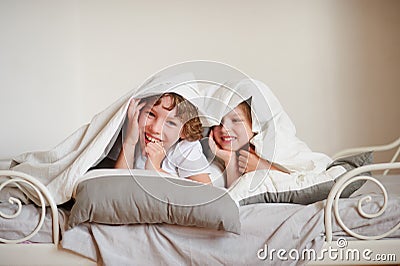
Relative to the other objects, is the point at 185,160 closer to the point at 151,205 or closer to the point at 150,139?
the point at 150,139

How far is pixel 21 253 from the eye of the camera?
1.82 m

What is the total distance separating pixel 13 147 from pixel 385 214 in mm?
1773

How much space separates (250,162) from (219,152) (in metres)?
0.14

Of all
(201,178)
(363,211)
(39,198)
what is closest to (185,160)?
(201,178)

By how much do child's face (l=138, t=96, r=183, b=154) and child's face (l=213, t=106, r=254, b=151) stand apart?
13 centimetres

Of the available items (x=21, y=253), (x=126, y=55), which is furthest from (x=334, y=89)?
(x=21, y=253)

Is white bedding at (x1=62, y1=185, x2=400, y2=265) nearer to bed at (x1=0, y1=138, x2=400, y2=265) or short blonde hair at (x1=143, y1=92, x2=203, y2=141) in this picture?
bed at (x1=0, y1=138, x2=400, y2=265)

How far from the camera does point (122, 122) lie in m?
1.95

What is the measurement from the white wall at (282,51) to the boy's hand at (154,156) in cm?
119

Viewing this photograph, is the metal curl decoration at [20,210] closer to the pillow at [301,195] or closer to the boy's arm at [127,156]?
the boy's arm at [127,156]

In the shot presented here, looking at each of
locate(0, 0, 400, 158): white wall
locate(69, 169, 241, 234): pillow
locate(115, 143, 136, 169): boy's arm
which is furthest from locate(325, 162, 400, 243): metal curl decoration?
locate(0, 0, 400, 158): white wall

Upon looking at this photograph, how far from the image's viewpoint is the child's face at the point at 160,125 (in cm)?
188

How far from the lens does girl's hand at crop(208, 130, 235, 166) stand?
191 centimetres

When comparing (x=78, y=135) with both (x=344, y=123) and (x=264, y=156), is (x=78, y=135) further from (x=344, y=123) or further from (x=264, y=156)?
(x=344, y=123)
